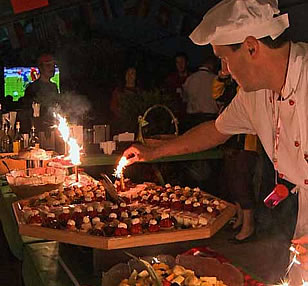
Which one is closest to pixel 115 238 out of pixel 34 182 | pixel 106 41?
pixel 34 182

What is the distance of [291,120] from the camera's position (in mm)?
1883

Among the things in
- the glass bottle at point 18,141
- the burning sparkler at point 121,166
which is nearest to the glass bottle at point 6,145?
the glass bottle at point 18,141

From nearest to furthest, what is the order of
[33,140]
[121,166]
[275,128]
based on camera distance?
[275,128] < [121,166] < [33,140]

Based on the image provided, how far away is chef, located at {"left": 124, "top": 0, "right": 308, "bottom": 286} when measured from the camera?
1663 mm

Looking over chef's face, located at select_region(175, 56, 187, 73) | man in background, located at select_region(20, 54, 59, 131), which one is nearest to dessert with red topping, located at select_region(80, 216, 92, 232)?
man in background, located at select_region(20, 54, 59, 131)

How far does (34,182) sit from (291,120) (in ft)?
5.45

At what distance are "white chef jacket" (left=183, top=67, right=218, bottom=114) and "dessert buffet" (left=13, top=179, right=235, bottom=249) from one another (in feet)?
11.3

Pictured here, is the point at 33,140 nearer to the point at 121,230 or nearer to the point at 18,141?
the point at 18,141

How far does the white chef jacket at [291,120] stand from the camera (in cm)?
179

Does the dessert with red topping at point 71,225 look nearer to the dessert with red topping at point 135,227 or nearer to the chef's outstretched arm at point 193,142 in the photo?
the dessert with red topping at point 135,227

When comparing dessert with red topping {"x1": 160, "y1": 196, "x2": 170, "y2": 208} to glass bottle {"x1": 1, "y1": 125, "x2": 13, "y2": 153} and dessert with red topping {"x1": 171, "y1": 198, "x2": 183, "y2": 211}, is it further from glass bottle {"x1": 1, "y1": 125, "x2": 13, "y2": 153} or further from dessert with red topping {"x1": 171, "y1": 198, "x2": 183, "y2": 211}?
glass bottle {"x1": 1, "y1": 125, "x2": 13, "y2": 153}

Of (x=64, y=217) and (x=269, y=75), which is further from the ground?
(x=269, y=75)

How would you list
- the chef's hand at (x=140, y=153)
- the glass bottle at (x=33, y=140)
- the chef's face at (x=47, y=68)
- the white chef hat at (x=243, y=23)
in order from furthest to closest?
the chef's face at (x=47, y=68), the glass bottle at (x=33, y=140), the chef's hand at (x=140, y=153), the white chef hat at (x=243, y=23)

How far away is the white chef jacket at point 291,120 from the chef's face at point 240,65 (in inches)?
5.4
